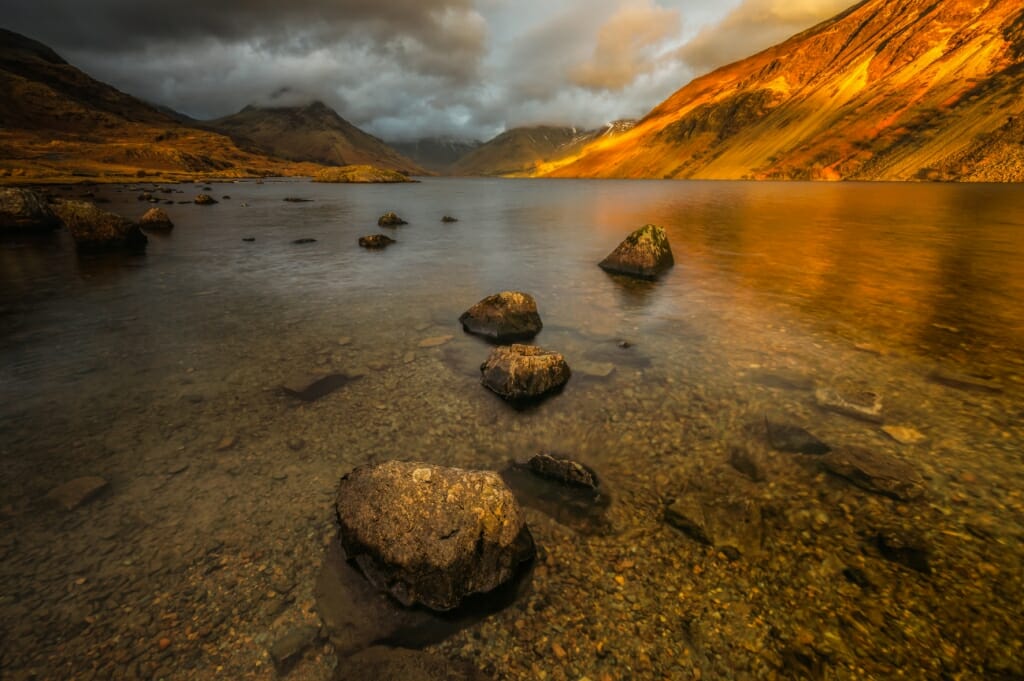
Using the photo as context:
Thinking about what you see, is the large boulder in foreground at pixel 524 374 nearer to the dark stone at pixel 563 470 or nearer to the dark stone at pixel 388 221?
the dark stone at pixel 563 470

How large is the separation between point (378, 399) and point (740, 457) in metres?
7.46

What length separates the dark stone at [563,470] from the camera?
24.4ft

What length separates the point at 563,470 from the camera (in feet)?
24.8

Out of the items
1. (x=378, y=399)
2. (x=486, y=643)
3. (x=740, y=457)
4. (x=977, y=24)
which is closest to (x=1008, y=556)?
(x=740, y=457)

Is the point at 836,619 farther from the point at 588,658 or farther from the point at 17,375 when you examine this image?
the point at 17,375

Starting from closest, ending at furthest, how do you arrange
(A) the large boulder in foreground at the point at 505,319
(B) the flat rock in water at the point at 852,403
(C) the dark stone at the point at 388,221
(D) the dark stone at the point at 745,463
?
(D) the dark stone at the point at 745,463, (B) the flat rock in water at the point at 852,403, (A) the large boulder in foreground at the point at 505,319, (C) the dark stone at the point at 388,221

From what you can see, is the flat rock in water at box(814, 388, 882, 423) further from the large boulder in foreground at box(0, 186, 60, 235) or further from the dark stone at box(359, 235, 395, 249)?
the large boulder in foreground at box(0, 186, 60, 235)

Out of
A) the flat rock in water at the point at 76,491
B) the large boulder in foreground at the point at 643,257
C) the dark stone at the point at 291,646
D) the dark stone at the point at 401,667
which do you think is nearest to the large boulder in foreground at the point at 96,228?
the flat rock in water at the point at 76,491

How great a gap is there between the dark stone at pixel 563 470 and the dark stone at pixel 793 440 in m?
3.65

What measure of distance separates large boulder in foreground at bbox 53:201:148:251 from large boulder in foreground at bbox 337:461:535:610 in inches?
1277

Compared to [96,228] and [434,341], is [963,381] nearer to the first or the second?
[434,341]

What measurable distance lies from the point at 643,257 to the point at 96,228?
108 ft

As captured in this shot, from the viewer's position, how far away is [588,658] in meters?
4.81

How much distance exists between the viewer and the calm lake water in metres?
4.94
